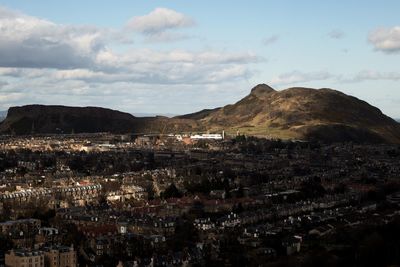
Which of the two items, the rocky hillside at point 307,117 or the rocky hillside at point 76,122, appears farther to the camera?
the rocky hillside at point 76,122

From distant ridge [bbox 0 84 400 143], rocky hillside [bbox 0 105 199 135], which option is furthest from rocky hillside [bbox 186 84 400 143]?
rocky hillside [bbox 0 105 199 135]

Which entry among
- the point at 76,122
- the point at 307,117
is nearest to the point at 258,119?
the point at 307,117

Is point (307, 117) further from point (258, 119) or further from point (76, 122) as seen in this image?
point (76, 122)

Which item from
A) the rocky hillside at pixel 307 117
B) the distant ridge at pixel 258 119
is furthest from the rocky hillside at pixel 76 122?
the rocky hillside at pixel 307 117

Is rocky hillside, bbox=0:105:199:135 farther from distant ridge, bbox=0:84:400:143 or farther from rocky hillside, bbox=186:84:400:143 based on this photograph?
rocky hillside, bbox=186:84:400:143

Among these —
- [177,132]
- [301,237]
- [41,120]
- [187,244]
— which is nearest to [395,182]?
[301,237]

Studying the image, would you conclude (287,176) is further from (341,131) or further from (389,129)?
(389,129)

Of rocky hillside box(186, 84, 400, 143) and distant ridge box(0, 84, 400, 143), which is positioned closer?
rocky hillside box(186, 84, 400, 143)

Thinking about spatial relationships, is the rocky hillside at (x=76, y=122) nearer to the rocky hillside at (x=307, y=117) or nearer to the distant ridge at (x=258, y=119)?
the distant ridge at (x=258, y=119)
